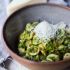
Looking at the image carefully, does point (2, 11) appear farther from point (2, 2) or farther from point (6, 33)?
point (6, 33)

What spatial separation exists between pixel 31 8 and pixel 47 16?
2.6 inches

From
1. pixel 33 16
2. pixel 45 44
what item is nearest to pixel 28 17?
pixel 33 16

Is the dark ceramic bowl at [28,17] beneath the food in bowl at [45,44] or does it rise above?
above

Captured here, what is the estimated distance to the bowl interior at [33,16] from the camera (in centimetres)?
69

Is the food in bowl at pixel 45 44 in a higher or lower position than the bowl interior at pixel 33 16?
lower

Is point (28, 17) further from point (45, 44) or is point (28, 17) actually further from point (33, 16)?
point (45, 44)

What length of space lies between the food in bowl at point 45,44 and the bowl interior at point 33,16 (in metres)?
0.04

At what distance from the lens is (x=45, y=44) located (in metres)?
0.61

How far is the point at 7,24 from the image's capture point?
67cm

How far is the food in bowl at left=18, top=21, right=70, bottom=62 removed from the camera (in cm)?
60

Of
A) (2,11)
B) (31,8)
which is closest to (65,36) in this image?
(31,8)

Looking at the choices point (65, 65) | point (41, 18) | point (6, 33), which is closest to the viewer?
point (65, 65)

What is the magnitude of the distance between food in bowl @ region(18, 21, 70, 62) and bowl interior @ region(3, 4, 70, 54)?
0.04 metres

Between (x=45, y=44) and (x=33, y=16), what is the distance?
0.17m
